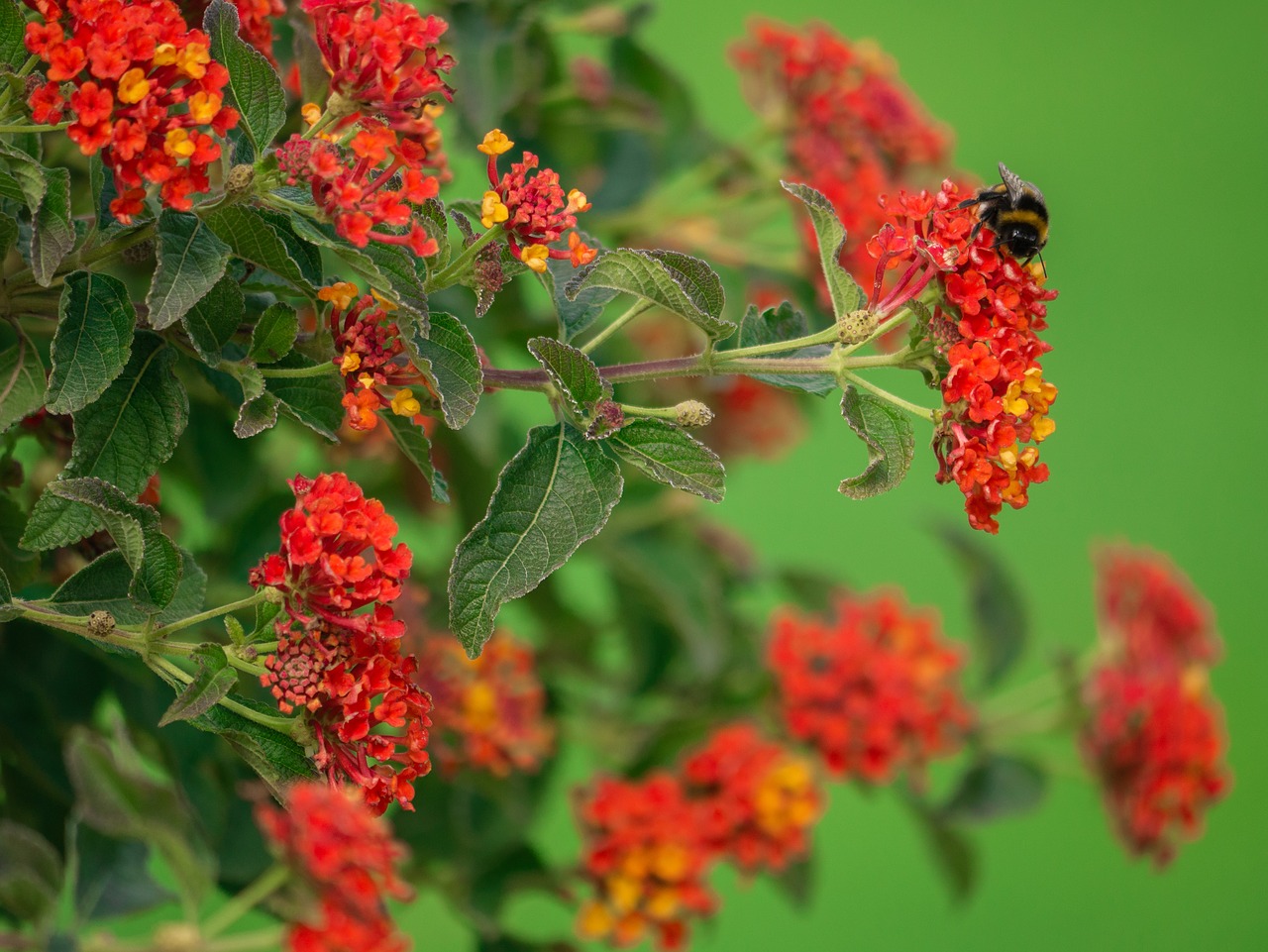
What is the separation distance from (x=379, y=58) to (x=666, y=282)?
0.33ft

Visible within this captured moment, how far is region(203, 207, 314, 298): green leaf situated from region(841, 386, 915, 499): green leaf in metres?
0.16

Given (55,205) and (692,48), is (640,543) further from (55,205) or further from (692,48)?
(692,48)

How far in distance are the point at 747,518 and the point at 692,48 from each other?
69cm

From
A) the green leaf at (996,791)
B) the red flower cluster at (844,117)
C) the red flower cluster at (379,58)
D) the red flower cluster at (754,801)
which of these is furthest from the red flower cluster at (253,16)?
the green leaf at (996,791)

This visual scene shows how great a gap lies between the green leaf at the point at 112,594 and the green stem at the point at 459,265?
0.11 m

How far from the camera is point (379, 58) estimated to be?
0.38 meters

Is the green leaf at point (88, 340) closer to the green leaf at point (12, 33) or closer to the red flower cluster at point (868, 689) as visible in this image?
Answer: the green leaf at point (12, 33)

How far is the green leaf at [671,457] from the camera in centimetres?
40

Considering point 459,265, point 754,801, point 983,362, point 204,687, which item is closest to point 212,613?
point 204,687

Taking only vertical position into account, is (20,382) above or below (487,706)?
above

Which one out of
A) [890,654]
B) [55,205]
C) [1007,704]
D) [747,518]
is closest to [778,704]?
[890,654]

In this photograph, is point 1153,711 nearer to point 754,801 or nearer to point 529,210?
point 754,801

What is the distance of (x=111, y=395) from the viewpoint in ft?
1.31

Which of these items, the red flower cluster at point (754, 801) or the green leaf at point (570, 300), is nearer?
the green leaf at point (570, 300)
